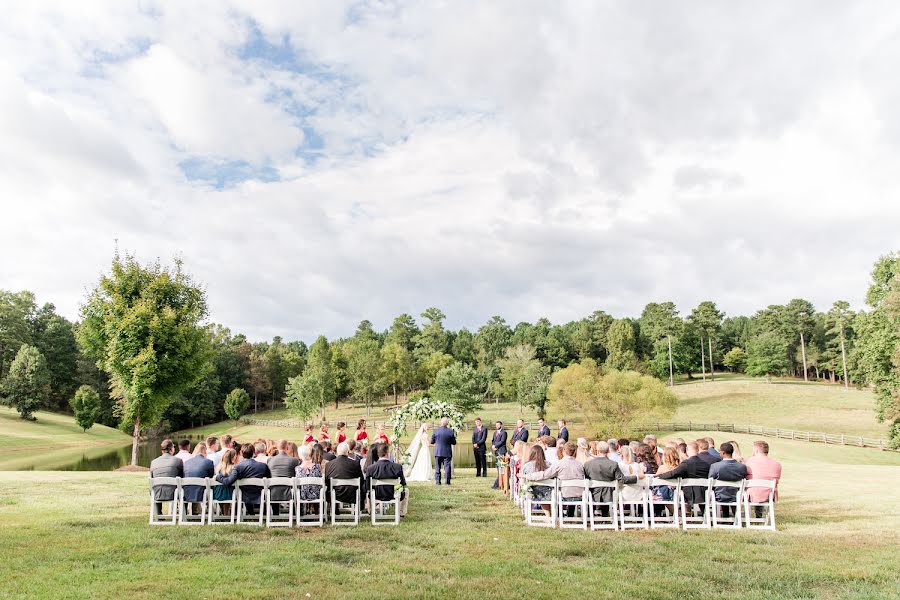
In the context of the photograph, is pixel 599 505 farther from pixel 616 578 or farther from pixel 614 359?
pixel 614 359

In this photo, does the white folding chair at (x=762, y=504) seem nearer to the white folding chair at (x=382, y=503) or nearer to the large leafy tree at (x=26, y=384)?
the white folding chair at (x=382, y=503)

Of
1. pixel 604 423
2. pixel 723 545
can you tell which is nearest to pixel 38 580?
pixel 723 545

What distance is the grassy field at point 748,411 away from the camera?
57463mm

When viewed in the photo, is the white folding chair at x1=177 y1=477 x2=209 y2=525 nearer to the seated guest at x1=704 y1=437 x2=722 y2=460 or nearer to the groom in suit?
the groom in suit

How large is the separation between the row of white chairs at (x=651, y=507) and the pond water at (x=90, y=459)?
2434 cm

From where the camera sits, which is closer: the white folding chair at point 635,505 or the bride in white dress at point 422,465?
the white folding chair at point 635,505

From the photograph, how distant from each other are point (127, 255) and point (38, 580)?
22.6 m

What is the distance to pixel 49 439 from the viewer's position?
161 ft

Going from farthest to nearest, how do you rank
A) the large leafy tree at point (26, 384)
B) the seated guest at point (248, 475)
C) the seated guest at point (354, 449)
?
the large leafy tree at point (26, 384), the seated guest at point (354, 449), the seated guest at point (248, 475)

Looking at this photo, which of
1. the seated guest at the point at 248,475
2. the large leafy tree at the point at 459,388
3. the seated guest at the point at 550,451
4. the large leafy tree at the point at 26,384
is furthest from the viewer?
the large leafy tree at the point at 459,388

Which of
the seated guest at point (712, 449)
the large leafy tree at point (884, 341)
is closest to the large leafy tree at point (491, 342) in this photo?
the large leafy tree at point (884, 341)

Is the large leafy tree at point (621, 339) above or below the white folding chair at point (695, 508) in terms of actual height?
above

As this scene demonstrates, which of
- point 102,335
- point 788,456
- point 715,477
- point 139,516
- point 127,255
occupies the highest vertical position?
point 127,255

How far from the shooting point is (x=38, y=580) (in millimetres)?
6441
